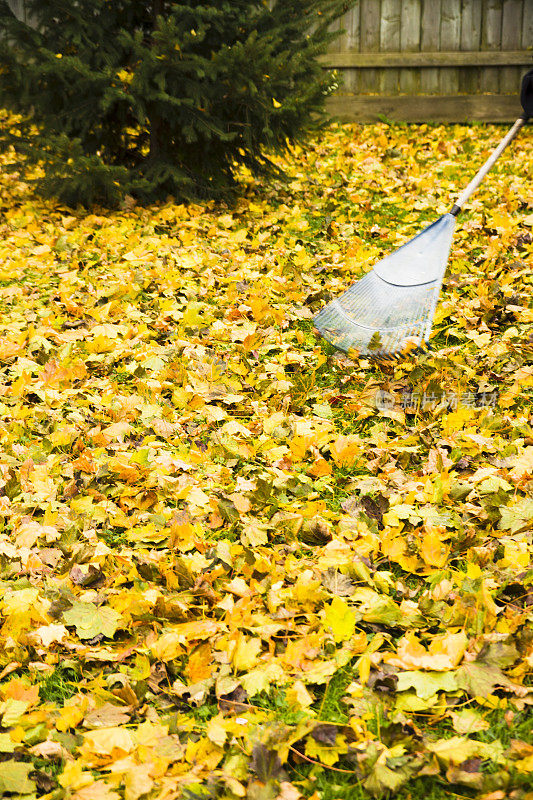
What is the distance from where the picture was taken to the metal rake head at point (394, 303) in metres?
3.13

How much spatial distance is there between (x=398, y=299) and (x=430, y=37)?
5179 mm

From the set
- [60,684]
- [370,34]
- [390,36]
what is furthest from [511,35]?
[60,684]

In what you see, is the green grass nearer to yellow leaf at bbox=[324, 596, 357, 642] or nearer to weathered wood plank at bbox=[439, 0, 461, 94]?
yellow leaf at bbox=[324, 596, 357, 642]

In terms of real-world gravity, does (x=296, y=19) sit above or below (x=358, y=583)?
above

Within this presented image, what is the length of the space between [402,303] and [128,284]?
159 centimetres

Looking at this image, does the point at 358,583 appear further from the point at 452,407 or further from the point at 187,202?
the point at 187,202

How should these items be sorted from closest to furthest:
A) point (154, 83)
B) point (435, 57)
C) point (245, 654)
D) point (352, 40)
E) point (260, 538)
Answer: point (245, 654)
point (260, 538)
point (154, 83)
point (435, 57)
point (352, 40)

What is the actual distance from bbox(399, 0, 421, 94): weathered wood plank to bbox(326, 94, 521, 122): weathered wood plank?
211mm

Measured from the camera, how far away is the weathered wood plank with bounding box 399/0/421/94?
23.3 feet

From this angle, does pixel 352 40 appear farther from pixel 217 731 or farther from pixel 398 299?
pixel 217 731

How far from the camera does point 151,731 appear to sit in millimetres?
1488

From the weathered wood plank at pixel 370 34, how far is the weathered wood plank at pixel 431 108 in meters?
0.20

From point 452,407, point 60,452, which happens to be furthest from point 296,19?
point 60,452

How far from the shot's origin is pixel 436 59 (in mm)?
7105
